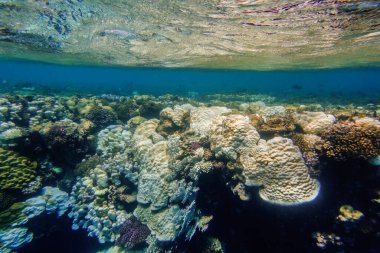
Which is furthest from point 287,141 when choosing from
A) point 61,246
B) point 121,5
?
point 121,5

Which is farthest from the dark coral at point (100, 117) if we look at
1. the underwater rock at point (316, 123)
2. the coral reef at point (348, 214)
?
the coral reef at point (348, 214)

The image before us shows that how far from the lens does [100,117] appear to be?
32.1 ft

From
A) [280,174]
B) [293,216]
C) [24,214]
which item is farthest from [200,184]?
[24,214]

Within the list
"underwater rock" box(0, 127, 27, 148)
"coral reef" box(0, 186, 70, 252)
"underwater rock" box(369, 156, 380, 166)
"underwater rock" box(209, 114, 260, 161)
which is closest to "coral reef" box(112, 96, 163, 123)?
"underwater rock" box(0, 127, 27, 148)

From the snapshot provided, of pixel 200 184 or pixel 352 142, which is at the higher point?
pixel 352 142

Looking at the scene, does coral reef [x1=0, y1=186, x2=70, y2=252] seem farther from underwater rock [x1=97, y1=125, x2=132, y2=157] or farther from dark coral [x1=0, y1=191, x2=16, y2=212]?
underwater rock [x1=97, y1=125, x2=132, y2=157]

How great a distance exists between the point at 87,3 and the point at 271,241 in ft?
40.1

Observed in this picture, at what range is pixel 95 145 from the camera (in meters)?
8.64

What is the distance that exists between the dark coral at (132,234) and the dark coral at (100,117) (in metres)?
4.78

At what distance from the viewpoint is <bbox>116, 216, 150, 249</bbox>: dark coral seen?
626 centimetres

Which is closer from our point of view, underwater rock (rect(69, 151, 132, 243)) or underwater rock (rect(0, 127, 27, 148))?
underwater rock (rect(69, 151, 132, 243))

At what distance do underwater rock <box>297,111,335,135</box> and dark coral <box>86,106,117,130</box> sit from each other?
25.4 ft

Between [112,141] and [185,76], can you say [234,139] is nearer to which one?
[112,141]

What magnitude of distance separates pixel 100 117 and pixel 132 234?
215 inches
